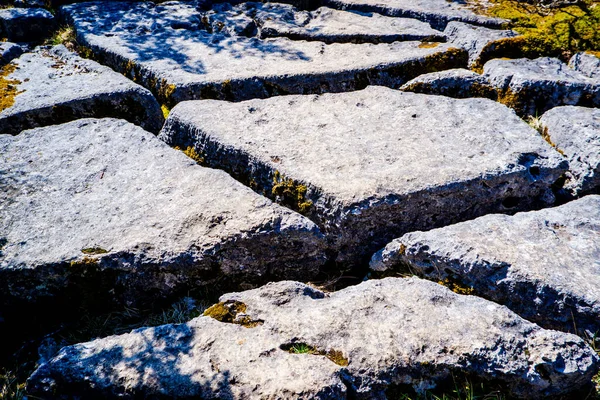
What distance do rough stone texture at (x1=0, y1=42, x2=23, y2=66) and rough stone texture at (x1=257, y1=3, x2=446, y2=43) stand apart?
7.89ft

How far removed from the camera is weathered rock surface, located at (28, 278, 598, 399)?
1.75 metres

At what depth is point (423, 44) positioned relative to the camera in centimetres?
417

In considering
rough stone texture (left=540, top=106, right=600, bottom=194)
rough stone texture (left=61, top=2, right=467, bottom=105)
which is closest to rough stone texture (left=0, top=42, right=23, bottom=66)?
rough stone texture (left=61, top=2, right=467, bottom=105)

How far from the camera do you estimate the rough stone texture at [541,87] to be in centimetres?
342

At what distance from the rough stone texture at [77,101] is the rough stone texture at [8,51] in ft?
1.61

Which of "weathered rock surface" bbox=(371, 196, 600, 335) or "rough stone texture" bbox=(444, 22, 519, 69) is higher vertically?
"rough stone texture" bbox=(444, 22, 519, 69)

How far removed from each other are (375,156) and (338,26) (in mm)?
2438

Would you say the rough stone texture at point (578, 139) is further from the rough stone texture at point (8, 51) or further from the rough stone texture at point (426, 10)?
the rough stone texture at point (8, 51)

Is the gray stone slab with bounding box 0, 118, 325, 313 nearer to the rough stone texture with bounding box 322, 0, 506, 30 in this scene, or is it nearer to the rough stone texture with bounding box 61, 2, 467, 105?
the rough stone texture with bounding box 61, 2, 467, 105

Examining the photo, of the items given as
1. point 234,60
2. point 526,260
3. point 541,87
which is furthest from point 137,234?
point 541,87

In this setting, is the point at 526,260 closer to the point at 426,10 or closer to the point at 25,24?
the point at 426,10

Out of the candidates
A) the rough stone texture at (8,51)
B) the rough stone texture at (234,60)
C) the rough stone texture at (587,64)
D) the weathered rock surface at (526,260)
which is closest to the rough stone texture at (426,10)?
the rough stone texture at (234,60)

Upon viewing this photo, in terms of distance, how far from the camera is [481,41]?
4020 millimetres

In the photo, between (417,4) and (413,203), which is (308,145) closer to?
(413,203)
